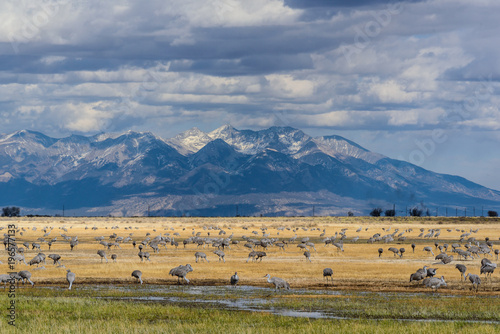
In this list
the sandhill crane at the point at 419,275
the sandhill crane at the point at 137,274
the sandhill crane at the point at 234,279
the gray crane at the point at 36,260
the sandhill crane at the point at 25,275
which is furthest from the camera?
the gray crane at the point at 36,260

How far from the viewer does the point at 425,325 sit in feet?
94.6

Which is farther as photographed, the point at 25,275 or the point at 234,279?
the point at 25,275

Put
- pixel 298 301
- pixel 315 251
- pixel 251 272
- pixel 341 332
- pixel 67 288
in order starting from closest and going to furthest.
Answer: pixel 341 332 < pixel 298 301 < pixel 67 288 < pixel 251 272 < pixel 315 251

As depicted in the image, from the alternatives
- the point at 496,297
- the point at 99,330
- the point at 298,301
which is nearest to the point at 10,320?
the point at 99,330

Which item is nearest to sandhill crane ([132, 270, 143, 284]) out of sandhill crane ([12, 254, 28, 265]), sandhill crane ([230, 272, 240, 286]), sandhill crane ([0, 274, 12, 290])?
sandhill crane ([230, 272, 240, 286])

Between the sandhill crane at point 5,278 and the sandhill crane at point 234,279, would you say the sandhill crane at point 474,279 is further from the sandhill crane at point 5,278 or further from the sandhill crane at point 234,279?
the sandhill crane at point 5,278

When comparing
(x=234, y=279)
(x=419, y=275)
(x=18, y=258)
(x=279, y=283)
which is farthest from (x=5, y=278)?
(x=419, y=275)

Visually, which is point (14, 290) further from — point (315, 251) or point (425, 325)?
point (315, 251)

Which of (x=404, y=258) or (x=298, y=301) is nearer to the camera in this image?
(x=298, y=301)

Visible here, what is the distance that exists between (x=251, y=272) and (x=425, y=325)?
21163mm

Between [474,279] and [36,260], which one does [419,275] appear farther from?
[36,260]

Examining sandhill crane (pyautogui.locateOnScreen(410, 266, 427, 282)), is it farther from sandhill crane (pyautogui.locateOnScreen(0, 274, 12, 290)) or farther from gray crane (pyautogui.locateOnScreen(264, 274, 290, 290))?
sandhill crane (pyautogui.locateOnScreen(0, 274, 12, 290))

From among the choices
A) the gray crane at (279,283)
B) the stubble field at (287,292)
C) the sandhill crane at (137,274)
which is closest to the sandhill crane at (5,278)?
the stubble field at (287,292)

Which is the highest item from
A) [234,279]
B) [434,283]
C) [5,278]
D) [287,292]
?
[434,283]
